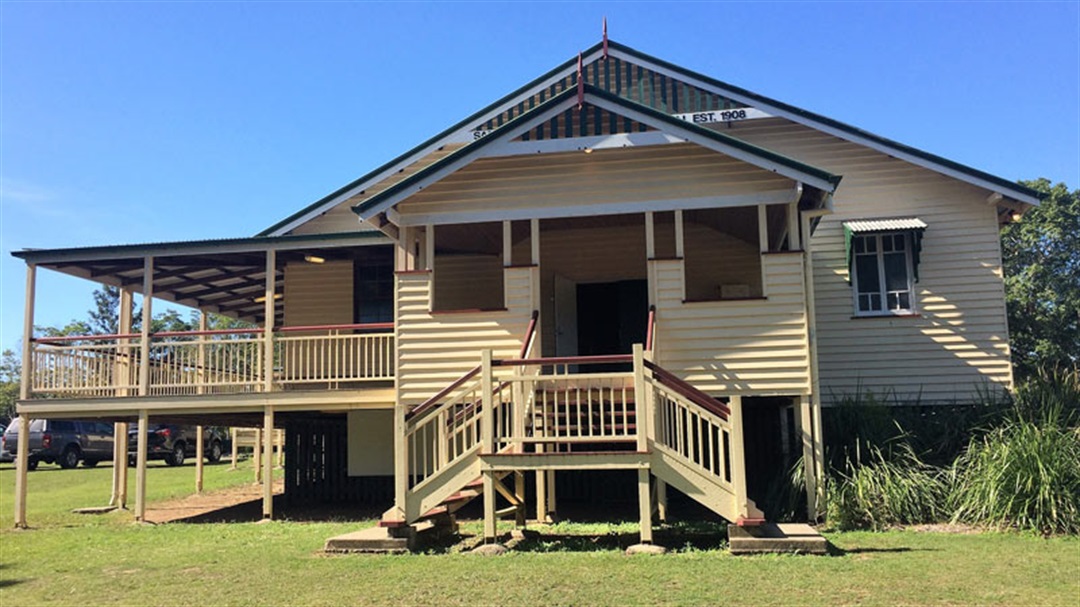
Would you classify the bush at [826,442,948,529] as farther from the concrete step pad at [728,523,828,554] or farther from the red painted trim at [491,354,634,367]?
the red painted trim at [491,354,634,367]

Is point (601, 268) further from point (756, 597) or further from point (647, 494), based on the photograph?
point (756, 597)

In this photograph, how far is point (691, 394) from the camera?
934cm

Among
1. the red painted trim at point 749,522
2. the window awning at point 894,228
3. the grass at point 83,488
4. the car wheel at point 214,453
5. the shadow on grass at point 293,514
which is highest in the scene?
the window awning at point 894,228

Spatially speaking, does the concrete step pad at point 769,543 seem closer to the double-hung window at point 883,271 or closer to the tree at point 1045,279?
the double-hung window at point 883,271

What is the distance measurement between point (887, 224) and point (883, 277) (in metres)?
0.97

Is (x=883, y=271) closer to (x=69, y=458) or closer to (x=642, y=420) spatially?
(x=642, y=420)

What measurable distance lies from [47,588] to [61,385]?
6.73 metres

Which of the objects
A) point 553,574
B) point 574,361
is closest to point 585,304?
point 574,361

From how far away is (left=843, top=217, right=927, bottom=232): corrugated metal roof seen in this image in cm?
1405

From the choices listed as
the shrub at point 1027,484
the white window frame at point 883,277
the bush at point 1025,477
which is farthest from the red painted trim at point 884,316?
the shrub at point 1027,484

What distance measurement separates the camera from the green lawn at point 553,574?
6926 mm

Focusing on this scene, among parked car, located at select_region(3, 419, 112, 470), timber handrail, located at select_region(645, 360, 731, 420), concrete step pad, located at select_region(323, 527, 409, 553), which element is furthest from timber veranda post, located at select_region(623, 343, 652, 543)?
parked car, located at select_region(3, 419, 112, 470)

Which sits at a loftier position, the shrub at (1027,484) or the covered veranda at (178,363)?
the covered veranda at (178,363)

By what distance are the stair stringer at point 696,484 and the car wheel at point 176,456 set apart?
24929 millimetres
